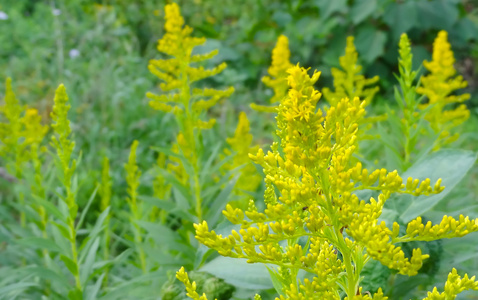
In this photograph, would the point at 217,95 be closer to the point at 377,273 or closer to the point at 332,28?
the point at 377,273

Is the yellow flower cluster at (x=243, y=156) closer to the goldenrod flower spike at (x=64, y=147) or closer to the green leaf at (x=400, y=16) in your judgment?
the goldenrod flower spike at (x=64, y=147)

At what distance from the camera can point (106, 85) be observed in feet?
14.0

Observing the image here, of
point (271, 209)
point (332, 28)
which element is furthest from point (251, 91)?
point (271, 209)

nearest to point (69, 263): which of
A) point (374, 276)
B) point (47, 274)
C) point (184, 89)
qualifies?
point (47, 274)

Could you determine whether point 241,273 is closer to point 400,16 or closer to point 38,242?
point 38,242

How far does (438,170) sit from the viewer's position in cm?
153

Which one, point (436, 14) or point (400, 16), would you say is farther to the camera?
point (436, 14)

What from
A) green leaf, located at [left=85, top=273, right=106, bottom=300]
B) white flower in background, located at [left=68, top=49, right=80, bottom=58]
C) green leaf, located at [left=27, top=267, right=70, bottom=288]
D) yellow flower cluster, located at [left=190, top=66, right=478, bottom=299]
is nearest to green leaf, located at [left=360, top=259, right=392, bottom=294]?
yellow flower cluster, located at [left=190, top=66, right=478, bottom=299]

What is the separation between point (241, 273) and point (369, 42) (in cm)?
480

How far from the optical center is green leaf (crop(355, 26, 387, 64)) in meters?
5.62

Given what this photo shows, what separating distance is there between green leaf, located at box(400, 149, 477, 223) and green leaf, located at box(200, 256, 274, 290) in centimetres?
44

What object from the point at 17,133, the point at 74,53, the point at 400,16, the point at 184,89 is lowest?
the point at 17,133

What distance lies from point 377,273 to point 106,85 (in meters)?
3.40

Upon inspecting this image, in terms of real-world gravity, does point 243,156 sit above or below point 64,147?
below
